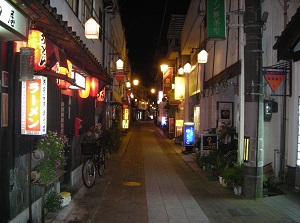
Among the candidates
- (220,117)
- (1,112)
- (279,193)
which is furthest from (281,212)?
(220,117)

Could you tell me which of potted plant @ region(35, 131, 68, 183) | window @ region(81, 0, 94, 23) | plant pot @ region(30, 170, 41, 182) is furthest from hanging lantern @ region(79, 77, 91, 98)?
plant pot @ region(30, 170, 41, 182)

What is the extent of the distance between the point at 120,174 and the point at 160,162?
4.13 m

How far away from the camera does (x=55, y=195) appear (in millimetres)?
8445

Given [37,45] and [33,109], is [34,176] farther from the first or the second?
[37,45]

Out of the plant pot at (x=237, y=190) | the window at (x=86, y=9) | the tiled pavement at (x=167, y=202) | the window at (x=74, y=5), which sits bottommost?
the tiled pavement at (x=167, y=202)

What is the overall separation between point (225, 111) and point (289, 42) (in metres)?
8.32

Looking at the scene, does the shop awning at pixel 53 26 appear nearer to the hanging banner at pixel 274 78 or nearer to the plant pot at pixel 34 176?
the plant pot at pixel 34 176

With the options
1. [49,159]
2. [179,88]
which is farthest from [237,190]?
[179,88]

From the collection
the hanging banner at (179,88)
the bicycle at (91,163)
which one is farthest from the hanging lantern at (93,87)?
the hanging banner at (179,88)

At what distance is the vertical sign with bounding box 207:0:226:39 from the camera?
38.2ft

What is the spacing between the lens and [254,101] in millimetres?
9719

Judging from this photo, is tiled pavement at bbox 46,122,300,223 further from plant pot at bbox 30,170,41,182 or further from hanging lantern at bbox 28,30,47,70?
hanging lantern at bbox 28,30,47,70

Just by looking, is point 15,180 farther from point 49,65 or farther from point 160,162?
point 160,162

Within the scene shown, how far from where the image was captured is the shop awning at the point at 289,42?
9.18m
